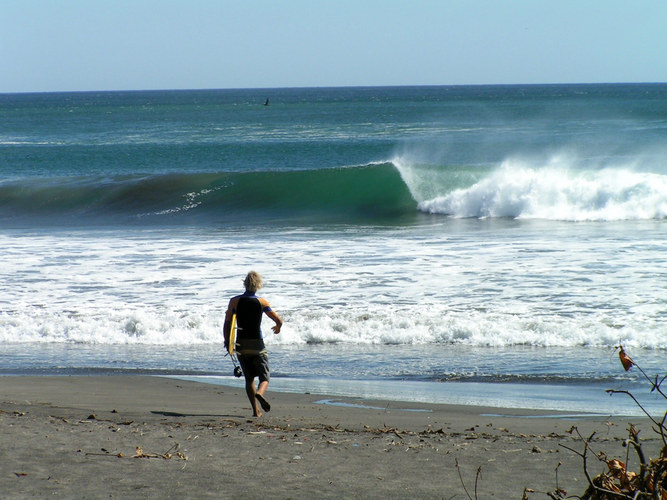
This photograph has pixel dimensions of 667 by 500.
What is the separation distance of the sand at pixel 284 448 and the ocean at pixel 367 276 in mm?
837

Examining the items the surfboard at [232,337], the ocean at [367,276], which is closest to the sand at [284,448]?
the surfboard at [232,337]

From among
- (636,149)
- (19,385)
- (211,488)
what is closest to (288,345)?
(19,385)

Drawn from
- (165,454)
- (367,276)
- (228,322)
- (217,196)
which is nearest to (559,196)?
(217,196)

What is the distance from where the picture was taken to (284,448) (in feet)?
17.0

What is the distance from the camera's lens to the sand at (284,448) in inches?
174

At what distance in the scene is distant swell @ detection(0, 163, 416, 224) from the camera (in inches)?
982

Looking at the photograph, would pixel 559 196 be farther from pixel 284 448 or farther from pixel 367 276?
pixel 284 448

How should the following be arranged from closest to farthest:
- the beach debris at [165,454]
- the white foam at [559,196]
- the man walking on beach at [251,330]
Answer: the beach debris at [165,454], the man walking on beach at [251,330], the white foam at [559,196]

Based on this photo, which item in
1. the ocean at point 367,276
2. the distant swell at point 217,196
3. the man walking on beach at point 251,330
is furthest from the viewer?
the distant swell at point 217,196

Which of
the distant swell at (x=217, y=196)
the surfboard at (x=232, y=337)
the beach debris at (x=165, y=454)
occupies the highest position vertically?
the distant swell at (x=217, y=196)

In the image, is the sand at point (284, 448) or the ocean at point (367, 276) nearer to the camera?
the sand at point (284, 448)

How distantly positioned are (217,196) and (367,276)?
15.4 m

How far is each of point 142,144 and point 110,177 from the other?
20156mm

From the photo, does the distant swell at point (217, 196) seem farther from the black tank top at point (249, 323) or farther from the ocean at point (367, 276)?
the black tank top at point (249, 323)
